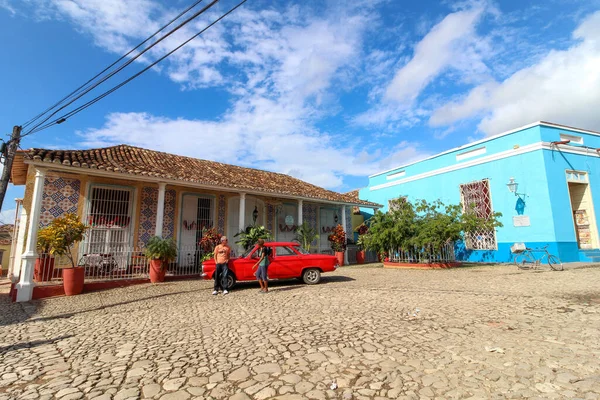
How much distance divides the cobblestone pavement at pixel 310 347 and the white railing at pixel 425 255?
5.28 meters

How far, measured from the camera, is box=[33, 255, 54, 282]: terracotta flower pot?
8267 mm

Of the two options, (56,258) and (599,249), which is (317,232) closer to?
(56,258)

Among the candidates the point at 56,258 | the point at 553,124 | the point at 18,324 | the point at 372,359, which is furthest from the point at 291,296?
the point at 553,124

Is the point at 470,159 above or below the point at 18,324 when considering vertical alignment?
above

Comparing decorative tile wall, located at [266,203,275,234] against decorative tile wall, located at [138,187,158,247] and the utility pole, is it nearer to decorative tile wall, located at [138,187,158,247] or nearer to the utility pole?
decorative tile wall, located at [138,187,158,247]

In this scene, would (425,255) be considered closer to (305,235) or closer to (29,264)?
(305,235)

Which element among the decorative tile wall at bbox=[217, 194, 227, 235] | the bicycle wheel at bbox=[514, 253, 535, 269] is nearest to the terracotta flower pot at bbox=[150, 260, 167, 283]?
the decorative tile wall at bbox=[217, 194, 227, 235]

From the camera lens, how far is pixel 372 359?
10.7 ft

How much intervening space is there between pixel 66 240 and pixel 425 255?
38.0 feet

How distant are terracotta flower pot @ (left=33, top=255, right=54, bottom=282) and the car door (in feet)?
19.4

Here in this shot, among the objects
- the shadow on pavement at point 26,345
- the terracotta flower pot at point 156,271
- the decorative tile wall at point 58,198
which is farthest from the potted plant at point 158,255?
the shadow on pavement at point 26,345

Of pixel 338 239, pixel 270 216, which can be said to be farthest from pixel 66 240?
pixel 338 239

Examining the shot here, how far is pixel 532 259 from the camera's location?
38.8 ft

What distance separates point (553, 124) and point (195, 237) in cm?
1511
